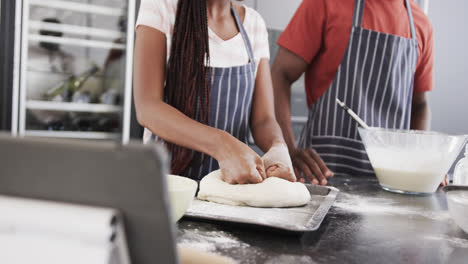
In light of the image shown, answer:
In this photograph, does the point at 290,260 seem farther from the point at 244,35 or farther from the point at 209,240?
the point at 244,35

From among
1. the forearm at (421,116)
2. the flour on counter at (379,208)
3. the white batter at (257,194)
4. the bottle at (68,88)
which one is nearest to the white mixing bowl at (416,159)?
the flour on counter at (379,208)

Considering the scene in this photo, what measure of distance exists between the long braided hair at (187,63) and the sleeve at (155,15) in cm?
3

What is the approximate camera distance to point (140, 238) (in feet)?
0.93

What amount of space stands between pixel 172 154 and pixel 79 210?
1.05 m

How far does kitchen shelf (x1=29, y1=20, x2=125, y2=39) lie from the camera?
2543 millimetres

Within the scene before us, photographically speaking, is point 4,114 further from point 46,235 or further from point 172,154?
point 46,235

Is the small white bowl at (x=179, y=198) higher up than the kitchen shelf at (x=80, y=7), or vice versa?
the kitchen shelf at (x=80, y=7)

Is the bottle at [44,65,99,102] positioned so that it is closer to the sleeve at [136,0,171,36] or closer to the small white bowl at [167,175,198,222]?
the sleeve at [136,0,171,36]

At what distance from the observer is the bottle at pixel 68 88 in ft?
8.92

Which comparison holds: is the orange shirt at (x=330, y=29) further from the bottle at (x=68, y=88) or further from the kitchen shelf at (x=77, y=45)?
the bottle at (x=68, y=88)

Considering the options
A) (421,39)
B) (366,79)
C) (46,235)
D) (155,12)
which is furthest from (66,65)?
(46,235)

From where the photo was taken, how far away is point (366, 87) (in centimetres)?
176

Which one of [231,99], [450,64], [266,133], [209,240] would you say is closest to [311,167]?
[266,133]

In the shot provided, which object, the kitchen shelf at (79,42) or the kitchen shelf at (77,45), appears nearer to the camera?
the kitchen shelf at (77,45)
